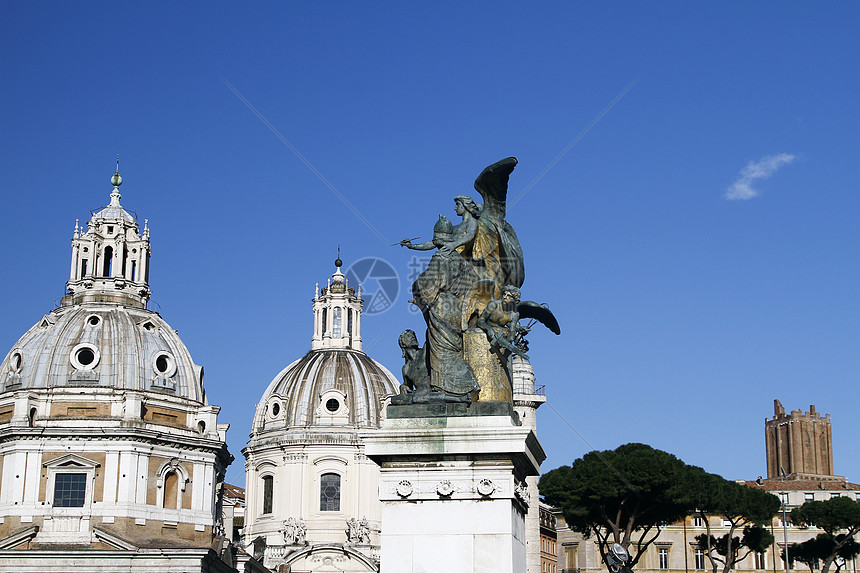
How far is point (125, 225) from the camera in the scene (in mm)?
90938

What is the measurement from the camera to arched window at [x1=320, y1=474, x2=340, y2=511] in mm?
100250

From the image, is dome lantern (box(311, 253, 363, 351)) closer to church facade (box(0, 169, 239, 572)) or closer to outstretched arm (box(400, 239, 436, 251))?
church facade (box(0, 169, 239, 572))

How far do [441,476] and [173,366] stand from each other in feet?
240

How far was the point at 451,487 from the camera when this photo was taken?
47.6 ft

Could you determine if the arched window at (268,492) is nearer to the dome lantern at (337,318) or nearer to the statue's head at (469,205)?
the dome lantern at (337,318)

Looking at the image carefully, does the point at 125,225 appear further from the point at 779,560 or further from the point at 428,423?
the point at 428,423

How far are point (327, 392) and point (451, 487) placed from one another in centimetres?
8847

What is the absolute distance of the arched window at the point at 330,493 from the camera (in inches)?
3947

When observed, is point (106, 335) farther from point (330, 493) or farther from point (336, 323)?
point (336, 323)

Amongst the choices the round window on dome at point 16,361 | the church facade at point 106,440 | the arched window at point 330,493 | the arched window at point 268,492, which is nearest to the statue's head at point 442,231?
the church facade at point 106,440

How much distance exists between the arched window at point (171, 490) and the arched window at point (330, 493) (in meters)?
19.6

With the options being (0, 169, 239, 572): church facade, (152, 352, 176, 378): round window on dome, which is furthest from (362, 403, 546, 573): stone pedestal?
(152, 352, 176, 378): round window on dome

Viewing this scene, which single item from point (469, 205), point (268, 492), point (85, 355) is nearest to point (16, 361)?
point (85, 355)

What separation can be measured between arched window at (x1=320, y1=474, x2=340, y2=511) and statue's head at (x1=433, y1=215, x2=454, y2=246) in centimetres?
8597
